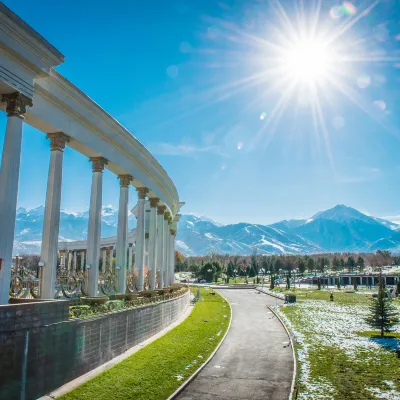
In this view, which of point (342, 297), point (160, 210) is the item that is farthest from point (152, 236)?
point (342, 297)

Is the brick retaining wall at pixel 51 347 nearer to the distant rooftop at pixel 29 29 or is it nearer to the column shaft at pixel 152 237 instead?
the distant rooftop at pixel 29 29

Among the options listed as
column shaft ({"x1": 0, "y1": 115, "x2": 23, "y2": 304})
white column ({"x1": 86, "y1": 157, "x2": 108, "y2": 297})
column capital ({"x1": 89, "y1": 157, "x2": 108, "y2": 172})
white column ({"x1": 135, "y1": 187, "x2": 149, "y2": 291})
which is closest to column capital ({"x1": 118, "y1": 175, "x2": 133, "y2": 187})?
white column ({"x1": 135, "y1": 187, "x2": 149, "y2": 291})

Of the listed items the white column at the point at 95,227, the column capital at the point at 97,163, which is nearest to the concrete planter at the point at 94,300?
the white column at the point at 95,227

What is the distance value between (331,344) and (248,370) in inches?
293

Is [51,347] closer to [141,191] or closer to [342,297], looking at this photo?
[141,191]

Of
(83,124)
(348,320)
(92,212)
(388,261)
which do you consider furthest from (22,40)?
(388,261)

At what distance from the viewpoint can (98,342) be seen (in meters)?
14.1

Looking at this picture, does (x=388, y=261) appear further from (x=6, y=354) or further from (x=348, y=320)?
(x=6, y=354)

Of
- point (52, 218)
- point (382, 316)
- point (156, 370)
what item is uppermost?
point (52, 218)

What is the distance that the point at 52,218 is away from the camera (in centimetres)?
1473

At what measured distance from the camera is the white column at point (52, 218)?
14.2 m

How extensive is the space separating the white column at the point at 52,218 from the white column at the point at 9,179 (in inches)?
105

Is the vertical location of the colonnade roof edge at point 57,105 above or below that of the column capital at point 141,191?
above

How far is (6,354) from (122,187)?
1343 cm
